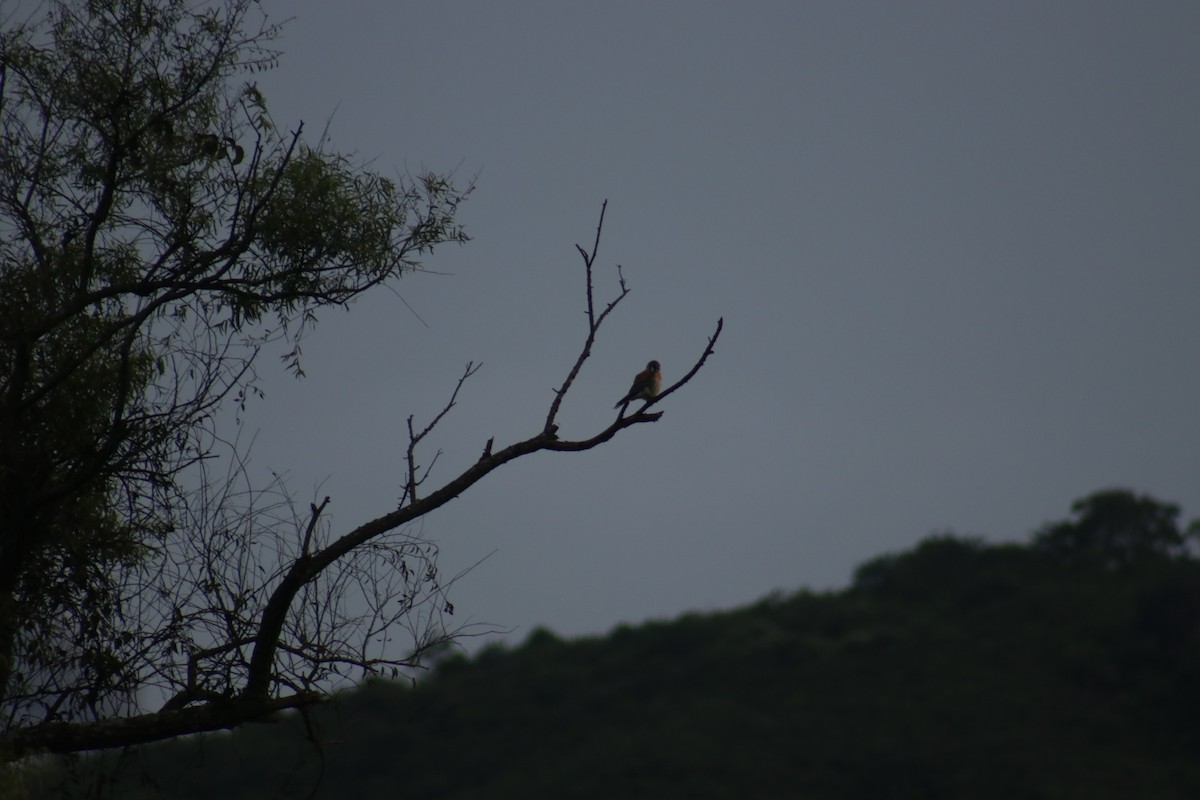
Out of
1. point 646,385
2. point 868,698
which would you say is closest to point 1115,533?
point 868,698

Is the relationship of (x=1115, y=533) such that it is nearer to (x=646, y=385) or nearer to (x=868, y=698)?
(x=868, y=698)

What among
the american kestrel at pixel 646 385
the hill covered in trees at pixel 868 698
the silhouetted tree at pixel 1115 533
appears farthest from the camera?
the silhouetted tree at pixel 1115 533

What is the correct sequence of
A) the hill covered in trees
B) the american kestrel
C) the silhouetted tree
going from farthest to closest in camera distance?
the silhouetted tree, the hill covered in trees, the american kestrel

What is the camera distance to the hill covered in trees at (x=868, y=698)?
3512 centimetres

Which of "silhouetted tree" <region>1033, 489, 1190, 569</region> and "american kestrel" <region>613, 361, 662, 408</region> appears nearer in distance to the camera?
"american kestrel" <region>613, 361, 662, 408</region>

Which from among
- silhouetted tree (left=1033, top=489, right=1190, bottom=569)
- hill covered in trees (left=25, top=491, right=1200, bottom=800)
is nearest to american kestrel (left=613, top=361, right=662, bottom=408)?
hill covered in trees (left=25, top=491, right=1200, bottom=800)

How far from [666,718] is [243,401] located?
36436 mm

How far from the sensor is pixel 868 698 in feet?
Answer: 133

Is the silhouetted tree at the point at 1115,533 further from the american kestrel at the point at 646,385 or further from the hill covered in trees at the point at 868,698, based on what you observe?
the american kestrel at the point at 646,385

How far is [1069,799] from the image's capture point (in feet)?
106

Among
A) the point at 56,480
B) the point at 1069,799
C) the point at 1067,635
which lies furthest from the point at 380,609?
the point at 1067,635

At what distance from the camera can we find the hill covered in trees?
35.1 metres

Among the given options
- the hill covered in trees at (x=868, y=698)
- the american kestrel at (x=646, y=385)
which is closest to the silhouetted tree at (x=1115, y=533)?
the hill covered in trees at (x=868, y=698)

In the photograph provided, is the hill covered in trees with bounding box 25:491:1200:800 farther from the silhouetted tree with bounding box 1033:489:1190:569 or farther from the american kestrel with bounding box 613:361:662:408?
the american kestrel with bounding box 613:361:662:408
